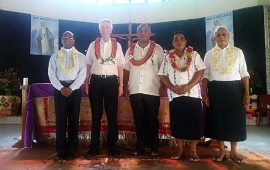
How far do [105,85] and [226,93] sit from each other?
135 centimetres

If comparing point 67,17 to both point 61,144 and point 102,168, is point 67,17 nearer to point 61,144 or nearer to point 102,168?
point 61,144

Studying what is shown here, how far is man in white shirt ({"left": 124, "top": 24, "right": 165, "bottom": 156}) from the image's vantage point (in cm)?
291


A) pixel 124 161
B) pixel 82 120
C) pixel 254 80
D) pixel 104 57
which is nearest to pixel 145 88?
pixel 104 57

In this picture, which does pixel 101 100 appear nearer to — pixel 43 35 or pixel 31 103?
pixel 31 103

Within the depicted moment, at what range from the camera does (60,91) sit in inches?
110

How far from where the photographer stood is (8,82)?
6668 mm

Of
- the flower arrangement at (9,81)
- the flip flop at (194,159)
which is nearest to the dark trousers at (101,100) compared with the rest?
the flip flop at (194,159)

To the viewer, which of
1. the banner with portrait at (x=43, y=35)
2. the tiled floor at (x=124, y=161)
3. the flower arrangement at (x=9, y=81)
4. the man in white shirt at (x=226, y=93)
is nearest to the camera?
the tiled floor at (x=124, y=161)

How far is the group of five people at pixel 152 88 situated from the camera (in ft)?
8.83

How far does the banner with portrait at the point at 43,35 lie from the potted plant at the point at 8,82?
1.13 metres

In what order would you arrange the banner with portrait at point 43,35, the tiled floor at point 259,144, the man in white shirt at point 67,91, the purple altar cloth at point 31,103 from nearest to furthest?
the man in white shirt at point 67,91, the tiled floor at point 259,144, the purple altar cloth at point 31,103, the banner with portrait at point 43,35

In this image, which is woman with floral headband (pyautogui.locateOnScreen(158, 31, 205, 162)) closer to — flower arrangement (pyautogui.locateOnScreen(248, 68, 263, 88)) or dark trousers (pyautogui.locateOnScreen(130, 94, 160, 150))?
dark trousers (pyautogui.locateOnScreen(130, 94, 160, 150))

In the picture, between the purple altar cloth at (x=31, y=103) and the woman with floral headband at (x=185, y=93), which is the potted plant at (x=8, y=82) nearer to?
the purple altar cloth at (x=31, y=103)

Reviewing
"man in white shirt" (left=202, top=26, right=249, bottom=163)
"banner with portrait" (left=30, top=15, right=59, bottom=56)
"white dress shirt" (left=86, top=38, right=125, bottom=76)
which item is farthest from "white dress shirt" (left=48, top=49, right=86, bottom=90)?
"banner with portrait" (left=30, top=15, right=59, bottom=56)
